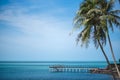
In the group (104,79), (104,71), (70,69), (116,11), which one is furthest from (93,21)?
(70,69)

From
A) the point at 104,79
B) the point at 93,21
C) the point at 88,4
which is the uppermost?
the point at 88,4

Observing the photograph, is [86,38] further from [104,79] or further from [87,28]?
[104,79]

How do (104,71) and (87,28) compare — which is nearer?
(87,28)

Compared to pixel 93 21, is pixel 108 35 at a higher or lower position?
lower

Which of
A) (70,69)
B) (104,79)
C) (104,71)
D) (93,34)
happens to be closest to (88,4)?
(93,34)

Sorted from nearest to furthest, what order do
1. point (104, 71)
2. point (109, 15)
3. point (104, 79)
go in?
point (109, 15)
point (104, 79)
point (104, 71)

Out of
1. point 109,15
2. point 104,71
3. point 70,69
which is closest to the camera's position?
point 109,15

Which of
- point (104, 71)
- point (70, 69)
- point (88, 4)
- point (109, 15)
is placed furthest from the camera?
point (70, 69)

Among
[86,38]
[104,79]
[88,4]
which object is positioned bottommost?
[104,79]

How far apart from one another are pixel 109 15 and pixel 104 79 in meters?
17.0

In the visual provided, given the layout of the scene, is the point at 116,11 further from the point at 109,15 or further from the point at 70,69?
the point at 70,69

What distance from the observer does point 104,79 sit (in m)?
25.7

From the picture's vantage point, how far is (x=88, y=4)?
1029cm

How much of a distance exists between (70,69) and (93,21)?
3454cm
